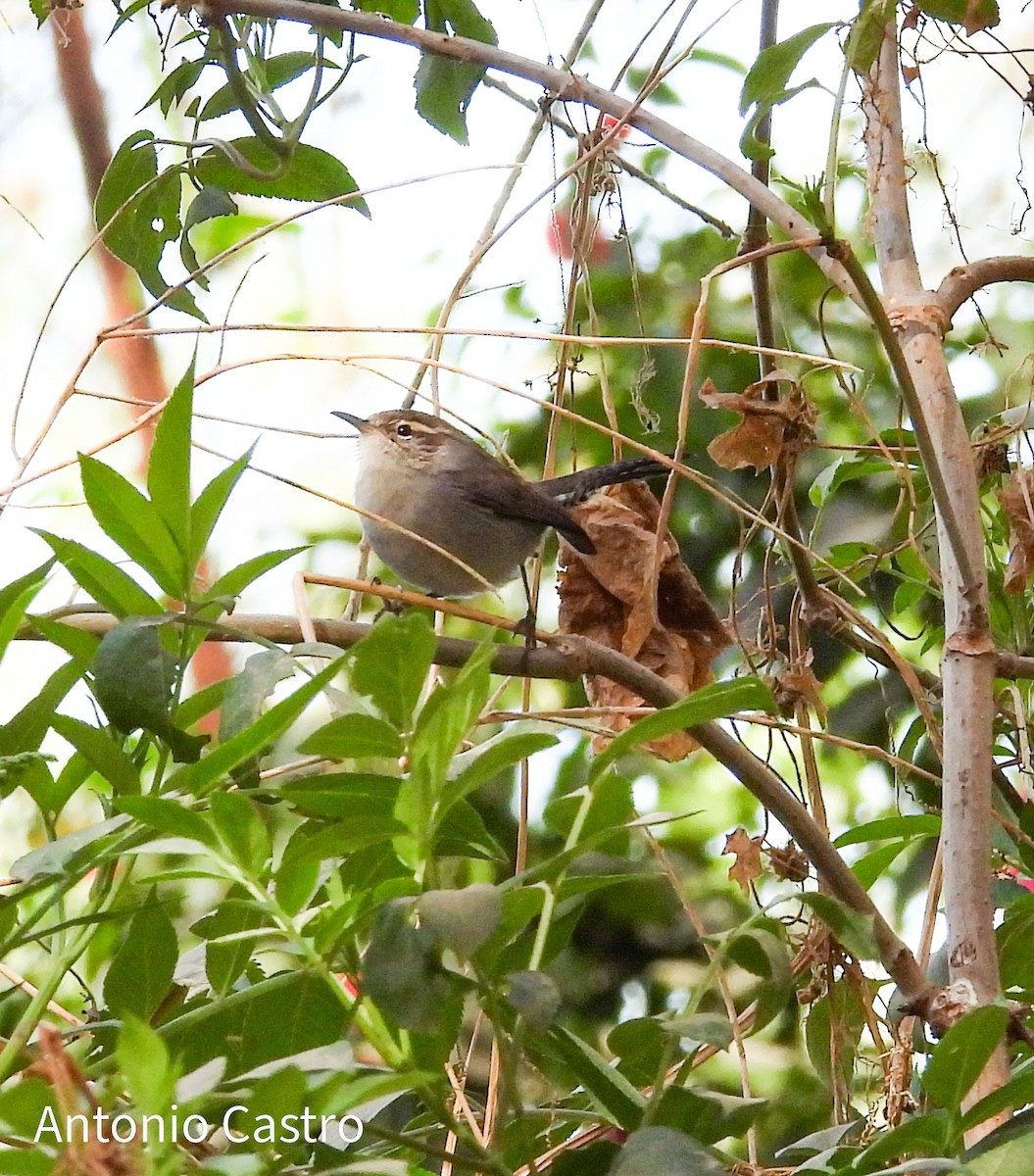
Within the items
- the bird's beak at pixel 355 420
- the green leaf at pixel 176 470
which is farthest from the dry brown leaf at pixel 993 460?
the bird's beak at pixel 355 420

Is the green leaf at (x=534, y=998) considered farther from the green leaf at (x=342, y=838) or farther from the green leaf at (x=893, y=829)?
the green leaf at (x=893, y=829)

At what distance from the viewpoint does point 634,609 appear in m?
1.77

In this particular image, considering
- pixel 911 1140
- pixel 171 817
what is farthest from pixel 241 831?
pixel 911 1140

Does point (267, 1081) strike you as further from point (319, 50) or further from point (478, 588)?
point (478, 588)

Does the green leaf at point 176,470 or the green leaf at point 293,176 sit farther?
the green leaf at point 293,176

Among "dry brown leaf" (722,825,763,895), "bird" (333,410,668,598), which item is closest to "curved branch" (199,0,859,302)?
"dry brown leaf" (722,825,763,895)

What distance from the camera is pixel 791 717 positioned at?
1771 millimetres

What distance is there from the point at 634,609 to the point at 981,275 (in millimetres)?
625

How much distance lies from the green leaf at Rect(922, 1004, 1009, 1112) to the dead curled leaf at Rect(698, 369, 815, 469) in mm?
815

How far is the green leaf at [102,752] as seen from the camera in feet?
2.72

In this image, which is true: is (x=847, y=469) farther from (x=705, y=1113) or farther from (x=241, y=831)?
(x=241, y=831)

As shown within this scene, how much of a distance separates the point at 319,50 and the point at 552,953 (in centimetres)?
117

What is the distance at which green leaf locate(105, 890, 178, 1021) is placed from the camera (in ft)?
2.84

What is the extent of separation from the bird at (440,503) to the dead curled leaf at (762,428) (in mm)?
980
